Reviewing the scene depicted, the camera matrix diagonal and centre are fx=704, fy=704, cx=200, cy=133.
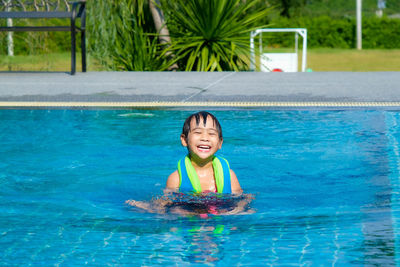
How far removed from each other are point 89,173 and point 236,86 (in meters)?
4.08

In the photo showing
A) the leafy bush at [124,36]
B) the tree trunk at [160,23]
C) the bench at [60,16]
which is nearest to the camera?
the bench at [60,16]

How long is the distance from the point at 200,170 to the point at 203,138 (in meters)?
0.29

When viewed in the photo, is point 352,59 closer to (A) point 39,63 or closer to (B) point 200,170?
(A) point 39,63

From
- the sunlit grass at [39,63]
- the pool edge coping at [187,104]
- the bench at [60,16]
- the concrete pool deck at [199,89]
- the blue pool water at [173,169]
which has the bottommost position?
the blue pool water at [173,169]

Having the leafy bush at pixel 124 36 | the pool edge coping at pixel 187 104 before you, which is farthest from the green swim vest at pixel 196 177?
the leafy bush at pixel 124 36

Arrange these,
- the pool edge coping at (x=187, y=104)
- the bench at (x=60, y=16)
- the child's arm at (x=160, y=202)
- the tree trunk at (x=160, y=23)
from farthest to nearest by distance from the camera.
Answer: the tree trunk at (x=160, y=23) → the bench at (x=60, y=16) → the pool edge coping at (x=187, y=104) → the child's arm at (x=160, y=202)

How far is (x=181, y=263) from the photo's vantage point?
116 inches

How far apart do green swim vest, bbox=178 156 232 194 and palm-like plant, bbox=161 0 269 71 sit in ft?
28.8

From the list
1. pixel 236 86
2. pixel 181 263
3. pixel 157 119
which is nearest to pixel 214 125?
pixel 181 263

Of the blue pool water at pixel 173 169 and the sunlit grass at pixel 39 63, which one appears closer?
the blue pool water at pixel 173 169

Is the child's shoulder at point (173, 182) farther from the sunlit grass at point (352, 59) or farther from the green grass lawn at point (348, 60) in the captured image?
the sunlit grass at point (352, 59)

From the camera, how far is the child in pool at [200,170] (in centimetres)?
397

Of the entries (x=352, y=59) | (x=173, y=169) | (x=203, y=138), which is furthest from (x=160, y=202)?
(x=352, y=59)

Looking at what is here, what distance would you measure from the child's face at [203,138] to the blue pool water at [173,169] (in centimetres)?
47
